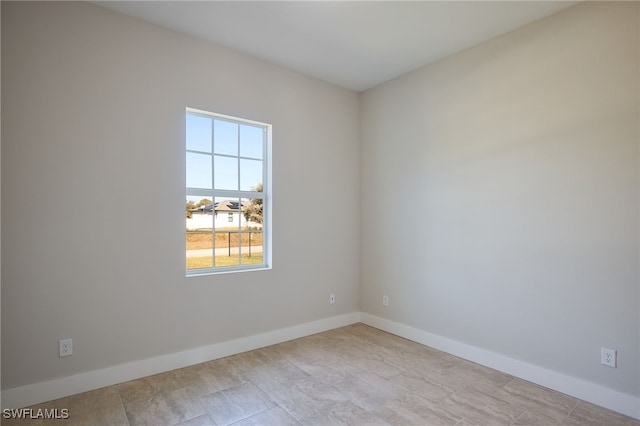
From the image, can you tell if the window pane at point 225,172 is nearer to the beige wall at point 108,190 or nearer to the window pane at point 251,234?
the window pane at point 251,234

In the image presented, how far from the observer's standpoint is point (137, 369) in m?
2.65

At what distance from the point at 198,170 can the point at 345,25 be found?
1803 millimetres

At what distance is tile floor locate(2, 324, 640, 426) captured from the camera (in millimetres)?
2141

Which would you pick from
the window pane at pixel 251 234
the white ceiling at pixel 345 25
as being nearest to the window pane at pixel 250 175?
the window pane at pixel 251 234

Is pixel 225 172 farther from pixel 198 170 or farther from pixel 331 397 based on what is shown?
pixel 331 397

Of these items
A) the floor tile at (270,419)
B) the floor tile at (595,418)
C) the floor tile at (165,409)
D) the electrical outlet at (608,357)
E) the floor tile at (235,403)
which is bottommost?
the floor tile at (595,418)

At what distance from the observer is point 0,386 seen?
2.16 metres

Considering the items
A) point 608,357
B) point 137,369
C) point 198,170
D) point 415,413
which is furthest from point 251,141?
point 608,357

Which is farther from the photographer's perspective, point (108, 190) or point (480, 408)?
point (108, 190)

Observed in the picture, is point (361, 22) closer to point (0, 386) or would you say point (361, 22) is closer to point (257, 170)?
point (257, 170)

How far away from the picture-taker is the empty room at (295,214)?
7.41 feet

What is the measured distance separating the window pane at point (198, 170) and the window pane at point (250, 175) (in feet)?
1.14

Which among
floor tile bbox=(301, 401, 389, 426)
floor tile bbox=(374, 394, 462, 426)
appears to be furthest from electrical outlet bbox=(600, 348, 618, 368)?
floor tile bbox=(301, 401, 389, 426)

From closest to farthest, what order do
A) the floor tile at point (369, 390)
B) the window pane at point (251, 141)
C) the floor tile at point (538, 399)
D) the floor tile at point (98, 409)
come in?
1. the floor tile at point (98, 409)
2. the floor tile at point (538, 399)
3. the floor tile at point (369, 390)
4. the window pane at point (251, 141)
